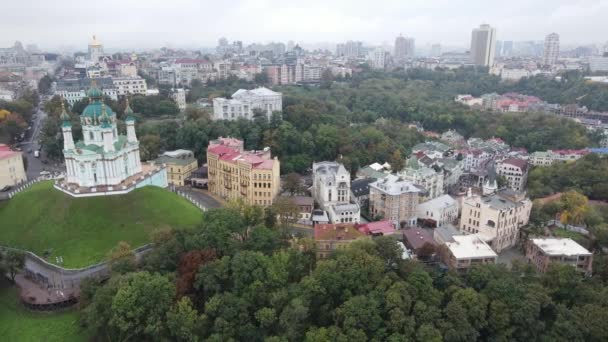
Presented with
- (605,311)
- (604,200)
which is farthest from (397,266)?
(604,200)

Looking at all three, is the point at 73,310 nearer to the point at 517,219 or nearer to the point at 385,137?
the point at 517,219

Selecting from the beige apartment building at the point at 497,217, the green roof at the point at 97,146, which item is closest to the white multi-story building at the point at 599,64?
the beige apartment building at the point at 497,217

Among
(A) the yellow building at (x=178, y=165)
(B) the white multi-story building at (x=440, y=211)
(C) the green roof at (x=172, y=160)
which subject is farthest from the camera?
(C) the green roof at (x=172, y=160)

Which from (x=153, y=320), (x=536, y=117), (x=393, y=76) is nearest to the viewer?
(x=153, y=320)

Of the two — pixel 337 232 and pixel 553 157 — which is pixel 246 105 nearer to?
pixel 337 232

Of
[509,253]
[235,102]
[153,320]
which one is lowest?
[509,253]

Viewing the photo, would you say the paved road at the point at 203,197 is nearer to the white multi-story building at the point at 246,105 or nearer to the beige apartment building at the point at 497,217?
the white multi-story building at the point at 246,105

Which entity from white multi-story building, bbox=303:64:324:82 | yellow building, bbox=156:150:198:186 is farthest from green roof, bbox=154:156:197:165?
white multi-story building, bbox=303:64:324:82
